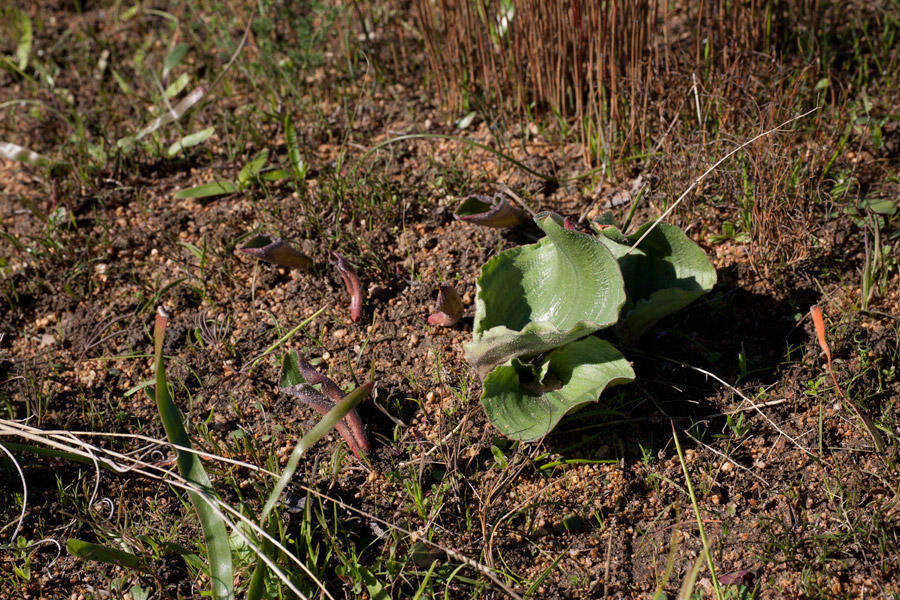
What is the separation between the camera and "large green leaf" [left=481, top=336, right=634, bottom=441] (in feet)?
5.26

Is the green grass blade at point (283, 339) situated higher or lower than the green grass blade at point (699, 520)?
higher

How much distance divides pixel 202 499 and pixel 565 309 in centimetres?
91

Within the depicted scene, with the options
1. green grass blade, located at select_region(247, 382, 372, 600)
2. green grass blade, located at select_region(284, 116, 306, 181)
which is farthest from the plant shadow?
green grass blade, located at select_region(284, 116, 306, 181)

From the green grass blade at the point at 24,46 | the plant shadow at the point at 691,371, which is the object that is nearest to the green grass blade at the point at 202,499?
the plant shadow at the point at 691,371

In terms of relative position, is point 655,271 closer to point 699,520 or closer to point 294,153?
point 699,520

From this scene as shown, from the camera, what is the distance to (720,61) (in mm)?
2270

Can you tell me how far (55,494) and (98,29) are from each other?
2.15 meters

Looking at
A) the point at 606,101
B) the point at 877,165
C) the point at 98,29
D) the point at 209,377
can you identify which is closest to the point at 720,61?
the point at 606,101

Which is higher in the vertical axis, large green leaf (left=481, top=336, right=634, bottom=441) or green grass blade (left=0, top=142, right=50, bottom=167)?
green grass blade (left=0, top=142, right=50, bottom=167)

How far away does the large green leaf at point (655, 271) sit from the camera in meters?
1.71

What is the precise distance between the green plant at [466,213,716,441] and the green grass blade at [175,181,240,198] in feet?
3.36

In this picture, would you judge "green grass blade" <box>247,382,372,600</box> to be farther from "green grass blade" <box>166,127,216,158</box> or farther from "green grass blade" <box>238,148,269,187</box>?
"green grass blade" <box>166,127,216,158</box>

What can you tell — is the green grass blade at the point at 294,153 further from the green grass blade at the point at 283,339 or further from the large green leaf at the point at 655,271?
the large green leaf at the point at 655,271

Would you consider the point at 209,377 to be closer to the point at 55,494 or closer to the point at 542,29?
the point at 55,494
